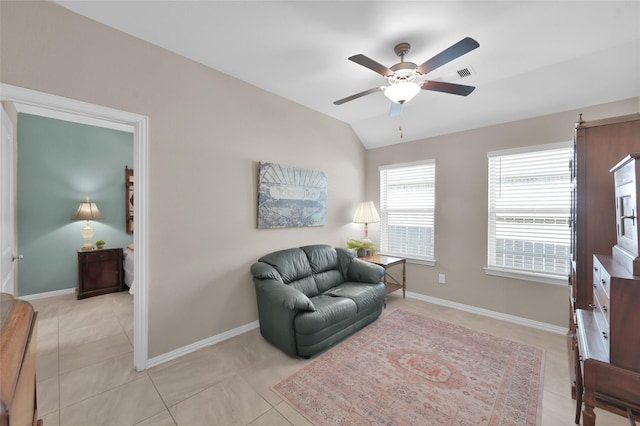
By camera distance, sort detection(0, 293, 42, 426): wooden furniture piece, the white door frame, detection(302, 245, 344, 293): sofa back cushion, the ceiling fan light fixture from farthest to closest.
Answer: detection(302, 245, 344, 293): sofa back cushion < the white door frame < the ceiling fan light fixture < detection(0, 293, 42, 426): wooden furniture piece

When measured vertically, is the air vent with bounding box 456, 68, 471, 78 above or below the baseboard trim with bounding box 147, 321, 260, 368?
above

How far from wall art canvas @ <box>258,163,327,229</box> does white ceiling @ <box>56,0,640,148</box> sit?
1.02 meters

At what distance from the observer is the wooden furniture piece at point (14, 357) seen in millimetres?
504

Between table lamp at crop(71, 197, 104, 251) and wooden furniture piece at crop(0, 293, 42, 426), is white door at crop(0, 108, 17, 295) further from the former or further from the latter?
table lamp at crop(71, 197, 104, 251)

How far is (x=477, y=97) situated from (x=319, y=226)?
2.59m

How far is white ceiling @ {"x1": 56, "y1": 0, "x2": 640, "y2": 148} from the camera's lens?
1907 mm

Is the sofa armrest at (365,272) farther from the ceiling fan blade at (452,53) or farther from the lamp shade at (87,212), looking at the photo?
the lamp shade at (87,212)

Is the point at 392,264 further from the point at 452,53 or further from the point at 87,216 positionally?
the point at 87,216

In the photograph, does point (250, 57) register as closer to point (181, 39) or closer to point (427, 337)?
point (181, 39)

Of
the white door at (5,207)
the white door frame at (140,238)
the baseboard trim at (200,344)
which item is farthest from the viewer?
the baseboard trim at (200,344)

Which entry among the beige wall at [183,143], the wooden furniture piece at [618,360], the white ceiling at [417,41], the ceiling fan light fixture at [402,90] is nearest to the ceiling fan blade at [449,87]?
the ceiling fan light fixture at [402,90]

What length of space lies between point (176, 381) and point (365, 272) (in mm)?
2281

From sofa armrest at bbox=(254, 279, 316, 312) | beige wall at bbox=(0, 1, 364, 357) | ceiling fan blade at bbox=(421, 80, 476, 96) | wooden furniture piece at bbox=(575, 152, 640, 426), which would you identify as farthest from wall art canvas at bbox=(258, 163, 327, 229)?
wooden furniture piece at bbox=(575, 152, 640, 426)

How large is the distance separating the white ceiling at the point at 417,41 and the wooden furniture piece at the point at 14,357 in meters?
2.10
